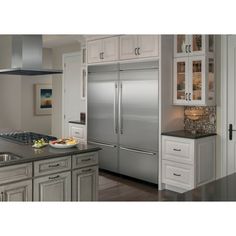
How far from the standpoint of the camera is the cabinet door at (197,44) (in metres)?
3.93

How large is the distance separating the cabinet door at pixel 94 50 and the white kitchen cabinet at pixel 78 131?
1.18 meters

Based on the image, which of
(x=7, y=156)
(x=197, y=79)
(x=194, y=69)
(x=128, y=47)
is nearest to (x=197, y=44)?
(x=194, y=69)

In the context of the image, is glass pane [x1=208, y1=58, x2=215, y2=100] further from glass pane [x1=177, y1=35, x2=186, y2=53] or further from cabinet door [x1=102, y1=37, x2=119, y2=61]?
cabinet door [x1=102, y1=37, x2=119, y2=61]

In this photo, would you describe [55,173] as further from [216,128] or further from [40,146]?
[216,128]

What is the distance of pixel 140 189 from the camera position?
4230 mm

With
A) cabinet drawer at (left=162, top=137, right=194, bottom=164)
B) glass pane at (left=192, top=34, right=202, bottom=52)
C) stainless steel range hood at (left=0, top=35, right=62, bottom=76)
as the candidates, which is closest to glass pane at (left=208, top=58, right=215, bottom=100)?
glass pane at (left=192, top=34, right=202, bottom=52)

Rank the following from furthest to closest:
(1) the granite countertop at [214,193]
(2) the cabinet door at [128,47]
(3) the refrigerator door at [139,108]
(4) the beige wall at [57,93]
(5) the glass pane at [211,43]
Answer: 1. (4) the beige wall at [57,93]
2. (2) the cabinet door at [128,47]
3. (3) the refrigerator door at [139,108]
4. (5) the glass pane at [211,43]
5. (1) the granite countertop at [214,193]

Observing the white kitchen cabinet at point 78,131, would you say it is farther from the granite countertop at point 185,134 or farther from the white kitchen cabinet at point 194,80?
the white kitchen cabinet at point 194,80

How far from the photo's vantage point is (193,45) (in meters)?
4.04

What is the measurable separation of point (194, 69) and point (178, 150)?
41.2 inches

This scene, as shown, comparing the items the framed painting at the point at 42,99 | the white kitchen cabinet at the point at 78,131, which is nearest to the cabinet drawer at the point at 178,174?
the white kitchen cabinet at the point at 78,131

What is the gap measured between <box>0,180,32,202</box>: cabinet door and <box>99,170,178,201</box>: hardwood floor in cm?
135

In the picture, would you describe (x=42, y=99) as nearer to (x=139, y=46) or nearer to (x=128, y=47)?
(x=128, y=47)

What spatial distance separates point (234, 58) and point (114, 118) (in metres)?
1.89
